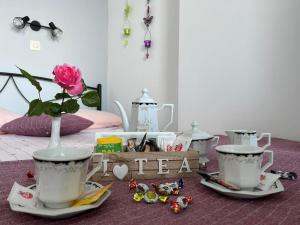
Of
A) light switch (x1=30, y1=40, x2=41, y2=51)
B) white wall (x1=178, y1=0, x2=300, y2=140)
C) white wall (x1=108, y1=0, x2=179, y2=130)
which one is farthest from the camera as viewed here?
light switch (x1=30, y1=40, x2=41, y2=51)

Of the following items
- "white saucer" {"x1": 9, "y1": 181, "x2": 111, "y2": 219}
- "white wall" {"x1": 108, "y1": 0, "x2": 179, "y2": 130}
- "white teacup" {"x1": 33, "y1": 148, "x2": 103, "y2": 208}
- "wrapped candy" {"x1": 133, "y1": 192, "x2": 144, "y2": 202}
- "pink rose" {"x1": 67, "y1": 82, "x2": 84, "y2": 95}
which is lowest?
"wrapped candy" {"x1": 133, "y1": 192, "x2": 144, "y2": 202}

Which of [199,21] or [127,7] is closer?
[199,21]

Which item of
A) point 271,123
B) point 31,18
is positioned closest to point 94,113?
point 31,18

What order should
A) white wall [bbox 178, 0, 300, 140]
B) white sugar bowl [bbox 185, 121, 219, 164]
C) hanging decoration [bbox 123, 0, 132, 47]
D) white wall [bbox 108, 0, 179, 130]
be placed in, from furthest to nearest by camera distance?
hanging decoration [bbox 123, 0, 132, 47], white wall [bbox 108, 0, 179, 130], white wall [bbox 178, 0, 300, 140], white sugar bowl [bbox 185, 121, 219, 164]

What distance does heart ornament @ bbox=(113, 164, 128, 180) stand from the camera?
2.22 feet

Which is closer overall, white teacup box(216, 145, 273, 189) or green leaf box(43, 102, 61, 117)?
white teacup box(216, 145, 273, 189)

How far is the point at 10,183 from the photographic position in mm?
671

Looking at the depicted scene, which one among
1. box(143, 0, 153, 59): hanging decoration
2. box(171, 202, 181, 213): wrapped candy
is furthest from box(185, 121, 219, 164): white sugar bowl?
box(143, 0, 153, 59): hanging decoration

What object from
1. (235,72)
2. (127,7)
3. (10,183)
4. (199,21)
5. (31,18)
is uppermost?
(127,7)

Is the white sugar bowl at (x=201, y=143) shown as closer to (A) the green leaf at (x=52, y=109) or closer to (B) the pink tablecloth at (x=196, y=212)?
(B) the pink tablecloth at (x=196, y=212)

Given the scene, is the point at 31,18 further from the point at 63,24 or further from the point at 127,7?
the point at 127,7

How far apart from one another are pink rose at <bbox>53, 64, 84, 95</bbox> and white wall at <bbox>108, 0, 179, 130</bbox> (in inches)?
64.0

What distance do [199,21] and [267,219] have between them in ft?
5.83

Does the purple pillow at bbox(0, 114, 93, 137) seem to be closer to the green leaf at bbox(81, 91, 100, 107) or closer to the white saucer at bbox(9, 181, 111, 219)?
the green leaf at bbox(81, 91, 100, 107)
